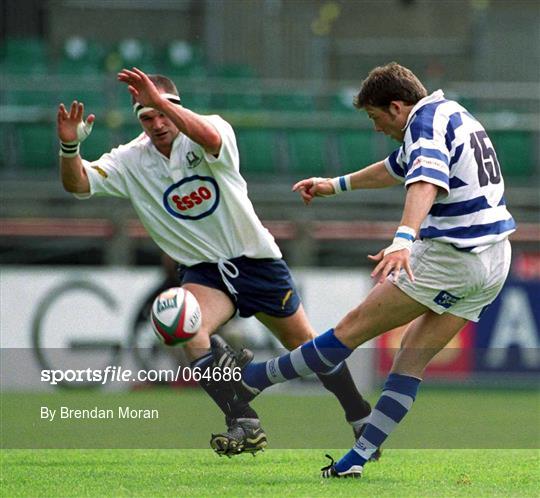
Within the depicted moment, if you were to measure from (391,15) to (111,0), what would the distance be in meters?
4.20

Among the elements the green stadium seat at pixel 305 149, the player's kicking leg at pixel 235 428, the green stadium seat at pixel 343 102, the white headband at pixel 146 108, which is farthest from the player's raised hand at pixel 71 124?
the green stadium seat at pixel 343 102

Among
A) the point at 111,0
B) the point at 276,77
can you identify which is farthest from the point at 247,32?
the point at 111,0

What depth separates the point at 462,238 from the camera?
6.32 m

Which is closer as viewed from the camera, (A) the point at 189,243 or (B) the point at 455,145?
(B) the point at 455,145

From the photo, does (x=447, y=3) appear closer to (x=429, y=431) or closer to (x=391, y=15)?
(x=391, y=15)

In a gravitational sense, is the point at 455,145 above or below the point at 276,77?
above

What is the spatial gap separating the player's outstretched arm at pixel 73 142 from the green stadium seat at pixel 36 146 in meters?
8.47

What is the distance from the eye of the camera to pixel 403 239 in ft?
19.2

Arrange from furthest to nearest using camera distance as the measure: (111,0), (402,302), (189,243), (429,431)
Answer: (111,0)
(429,431)
(189,243)
(402,302)

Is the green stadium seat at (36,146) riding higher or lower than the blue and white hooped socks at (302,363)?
lower

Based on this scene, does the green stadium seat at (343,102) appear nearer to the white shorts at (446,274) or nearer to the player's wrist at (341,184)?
the player's wrist at (341,184)

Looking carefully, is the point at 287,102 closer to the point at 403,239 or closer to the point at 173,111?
the point at 173,111

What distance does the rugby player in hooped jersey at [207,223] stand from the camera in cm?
733

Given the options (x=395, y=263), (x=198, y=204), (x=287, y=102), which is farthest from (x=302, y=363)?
(x=287, y=102)
